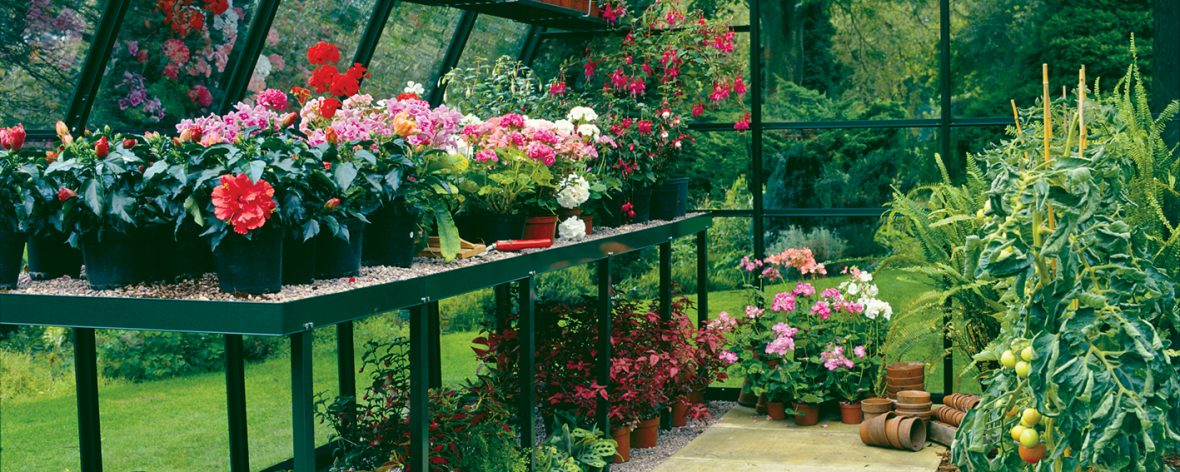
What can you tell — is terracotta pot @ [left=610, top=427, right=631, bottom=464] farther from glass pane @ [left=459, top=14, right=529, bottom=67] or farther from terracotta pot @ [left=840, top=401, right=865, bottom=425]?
glass pane @ [left=459, top=14, right=529, bottom=67]

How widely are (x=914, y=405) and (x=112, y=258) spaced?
12.1 ft

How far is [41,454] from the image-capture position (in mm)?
7379

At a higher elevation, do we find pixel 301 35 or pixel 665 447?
pixel 301 35

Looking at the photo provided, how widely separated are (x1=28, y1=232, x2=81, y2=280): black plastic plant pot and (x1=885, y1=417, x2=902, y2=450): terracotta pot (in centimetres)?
346

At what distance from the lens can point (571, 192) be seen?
4691 millimetres

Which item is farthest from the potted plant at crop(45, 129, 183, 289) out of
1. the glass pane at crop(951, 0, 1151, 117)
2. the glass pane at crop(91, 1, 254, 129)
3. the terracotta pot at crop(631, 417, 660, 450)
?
the glass pane at crop(951, 0, 1151, 117)

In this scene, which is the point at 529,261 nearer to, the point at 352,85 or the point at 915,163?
the point at 352,85

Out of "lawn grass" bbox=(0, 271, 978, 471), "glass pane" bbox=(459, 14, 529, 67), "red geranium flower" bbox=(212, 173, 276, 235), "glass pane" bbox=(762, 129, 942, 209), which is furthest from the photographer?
"lawn grass" bbox=(0, 271, 978, 471)

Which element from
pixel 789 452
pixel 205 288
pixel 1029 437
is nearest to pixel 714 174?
pixel 789 452

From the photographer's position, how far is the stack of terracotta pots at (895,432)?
17.5 ft

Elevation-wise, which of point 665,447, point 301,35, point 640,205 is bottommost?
point 665,447

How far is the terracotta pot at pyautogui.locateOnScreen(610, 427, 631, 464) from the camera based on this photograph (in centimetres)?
532

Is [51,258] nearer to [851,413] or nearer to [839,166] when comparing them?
[851,413]

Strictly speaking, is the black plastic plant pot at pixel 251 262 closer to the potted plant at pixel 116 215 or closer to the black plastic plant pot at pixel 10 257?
the potted plant at pixel 116 215
